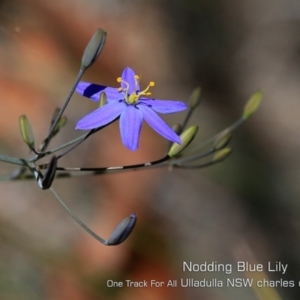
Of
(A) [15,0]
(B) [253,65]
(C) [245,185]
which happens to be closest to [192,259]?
(C) [245,185]

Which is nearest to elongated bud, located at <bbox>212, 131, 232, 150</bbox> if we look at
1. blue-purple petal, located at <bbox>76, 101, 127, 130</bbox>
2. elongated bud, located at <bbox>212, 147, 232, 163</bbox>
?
elongated bud, located at <bbox>212, 147, 232, 163</bbox>

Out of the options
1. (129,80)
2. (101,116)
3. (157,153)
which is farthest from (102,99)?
(157,153)

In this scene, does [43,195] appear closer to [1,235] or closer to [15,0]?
[1,235]

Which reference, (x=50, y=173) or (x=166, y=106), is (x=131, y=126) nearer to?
(x=166, y=106)

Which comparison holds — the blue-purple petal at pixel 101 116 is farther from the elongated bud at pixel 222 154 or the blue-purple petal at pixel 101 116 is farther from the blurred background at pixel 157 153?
the blurred background at pixel 157 153

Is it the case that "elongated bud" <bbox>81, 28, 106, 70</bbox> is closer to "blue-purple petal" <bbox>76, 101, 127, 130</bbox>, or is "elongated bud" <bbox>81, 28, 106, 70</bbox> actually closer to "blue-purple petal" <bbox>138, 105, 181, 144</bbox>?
"blue-purple petal" <bbox>76, 101, 127, 130</bbox>

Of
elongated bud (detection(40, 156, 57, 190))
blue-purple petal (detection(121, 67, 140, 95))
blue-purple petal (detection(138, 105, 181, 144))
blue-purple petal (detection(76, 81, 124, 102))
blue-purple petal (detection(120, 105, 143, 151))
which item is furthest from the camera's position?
blue-purple petal (detection(121, 67, 140, 95))
